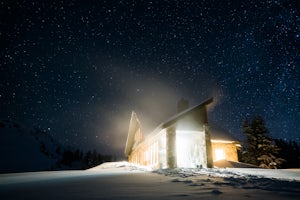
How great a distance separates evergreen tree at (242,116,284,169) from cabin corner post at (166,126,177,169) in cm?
A: 1565

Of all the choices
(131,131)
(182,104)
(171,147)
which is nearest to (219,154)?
(182,104)

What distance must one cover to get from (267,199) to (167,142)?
40.4 ft

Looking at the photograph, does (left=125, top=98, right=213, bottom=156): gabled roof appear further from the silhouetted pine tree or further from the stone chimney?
the silhouetted pine tree

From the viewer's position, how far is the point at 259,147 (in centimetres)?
2691

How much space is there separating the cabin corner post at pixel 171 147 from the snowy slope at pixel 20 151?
59.2 metres

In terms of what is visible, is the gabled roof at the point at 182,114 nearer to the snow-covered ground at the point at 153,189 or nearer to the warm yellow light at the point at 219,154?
the warm yellow light at the point at 219,154

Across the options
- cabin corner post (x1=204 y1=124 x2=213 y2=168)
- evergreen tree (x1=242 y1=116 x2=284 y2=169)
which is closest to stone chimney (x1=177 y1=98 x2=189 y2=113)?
cabin corner post (x1=204 y1=124 x2=213 y2=168)

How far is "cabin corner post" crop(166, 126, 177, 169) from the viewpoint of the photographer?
15047 mm

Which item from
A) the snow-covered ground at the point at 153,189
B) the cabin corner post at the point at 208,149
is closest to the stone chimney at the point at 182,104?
the cabin corner post at the point at 208,149

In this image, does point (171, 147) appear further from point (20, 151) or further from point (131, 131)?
point (20, 151)

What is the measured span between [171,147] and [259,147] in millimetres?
16893

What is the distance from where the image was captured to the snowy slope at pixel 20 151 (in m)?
62.9

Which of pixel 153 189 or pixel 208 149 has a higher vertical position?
pixel 208 149

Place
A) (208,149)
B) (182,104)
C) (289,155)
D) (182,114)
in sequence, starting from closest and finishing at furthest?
(182,114)
(208,149)
(182,104)
(289,155)
